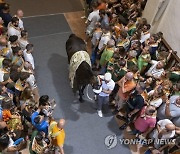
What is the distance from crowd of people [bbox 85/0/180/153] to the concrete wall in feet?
1.00

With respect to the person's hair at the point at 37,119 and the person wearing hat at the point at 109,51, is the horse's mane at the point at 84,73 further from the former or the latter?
the person's hair at the point at 37,119

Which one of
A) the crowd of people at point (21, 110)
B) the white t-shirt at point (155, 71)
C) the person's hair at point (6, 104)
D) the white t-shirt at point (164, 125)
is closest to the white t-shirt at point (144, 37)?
the white t-shirt at point (155, 71)

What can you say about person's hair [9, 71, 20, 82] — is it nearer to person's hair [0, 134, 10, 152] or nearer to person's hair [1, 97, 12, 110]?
person's hair [1, 97, 12, 110]

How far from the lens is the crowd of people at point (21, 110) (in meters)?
4.34

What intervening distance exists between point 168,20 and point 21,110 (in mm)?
4471

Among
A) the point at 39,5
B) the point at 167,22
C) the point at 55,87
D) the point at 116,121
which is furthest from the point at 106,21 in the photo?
the point at 39,5

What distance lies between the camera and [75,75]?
233 inches

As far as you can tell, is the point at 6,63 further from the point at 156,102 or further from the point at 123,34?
the point at 156,102

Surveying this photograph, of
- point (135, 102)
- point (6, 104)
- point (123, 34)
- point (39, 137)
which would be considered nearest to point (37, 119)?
point (39, 137)

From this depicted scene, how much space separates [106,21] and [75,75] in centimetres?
188

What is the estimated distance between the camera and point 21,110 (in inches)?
196

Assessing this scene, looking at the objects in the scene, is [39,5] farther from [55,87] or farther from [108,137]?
[108,137]

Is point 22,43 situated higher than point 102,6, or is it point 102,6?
point 102,6

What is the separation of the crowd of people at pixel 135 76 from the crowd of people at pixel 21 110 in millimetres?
1506
